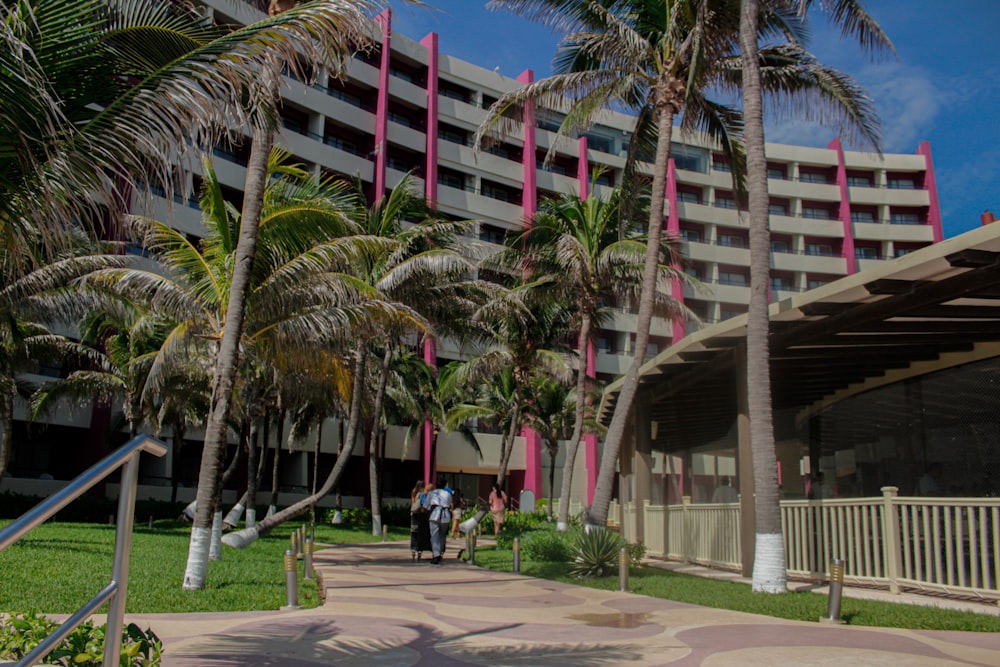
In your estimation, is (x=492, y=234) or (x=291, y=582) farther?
(x=492, y=234)

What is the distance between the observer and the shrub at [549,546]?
14915 mm

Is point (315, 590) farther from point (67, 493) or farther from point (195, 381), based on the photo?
point (195, 381)

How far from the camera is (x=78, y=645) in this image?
446cm

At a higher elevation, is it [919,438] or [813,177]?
[813,177]

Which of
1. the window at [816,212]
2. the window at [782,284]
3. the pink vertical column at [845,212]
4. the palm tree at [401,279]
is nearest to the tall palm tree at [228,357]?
the palm tree at [401,279]

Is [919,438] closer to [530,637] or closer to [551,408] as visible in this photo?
[530,637]

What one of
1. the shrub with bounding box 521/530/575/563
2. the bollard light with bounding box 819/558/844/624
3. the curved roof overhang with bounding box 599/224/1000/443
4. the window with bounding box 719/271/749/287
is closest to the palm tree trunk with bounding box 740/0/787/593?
the curved roof overhang with bounding box 599/224/1000/443

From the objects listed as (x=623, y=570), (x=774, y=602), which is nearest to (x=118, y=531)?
(x=774, y=602)

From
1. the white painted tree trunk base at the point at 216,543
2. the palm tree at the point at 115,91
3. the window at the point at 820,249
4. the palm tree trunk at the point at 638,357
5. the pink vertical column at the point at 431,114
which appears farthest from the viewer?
the window at the point at 820,249

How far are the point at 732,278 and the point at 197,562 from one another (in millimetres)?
49611

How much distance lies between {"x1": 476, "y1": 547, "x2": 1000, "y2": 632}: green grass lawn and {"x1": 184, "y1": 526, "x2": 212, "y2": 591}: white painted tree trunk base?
5.55m

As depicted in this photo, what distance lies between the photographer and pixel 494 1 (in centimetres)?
1653

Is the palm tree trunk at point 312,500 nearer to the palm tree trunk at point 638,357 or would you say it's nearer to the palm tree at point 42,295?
the palm tree at point 42,295

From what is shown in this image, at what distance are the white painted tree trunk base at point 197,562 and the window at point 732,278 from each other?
159 ft
